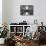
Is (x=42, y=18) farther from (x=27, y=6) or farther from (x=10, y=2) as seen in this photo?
(x=10, y=2)

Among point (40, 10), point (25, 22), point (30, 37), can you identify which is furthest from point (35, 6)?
point (30, 37)

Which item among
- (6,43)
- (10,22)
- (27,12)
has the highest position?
(27,12)

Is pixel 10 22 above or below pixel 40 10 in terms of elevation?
below

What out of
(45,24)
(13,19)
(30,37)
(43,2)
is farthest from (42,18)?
(30,37)

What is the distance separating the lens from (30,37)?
3.66 metres

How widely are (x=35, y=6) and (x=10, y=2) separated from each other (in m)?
1.17

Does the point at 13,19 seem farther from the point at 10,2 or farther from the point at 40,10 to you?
the point at 40,10

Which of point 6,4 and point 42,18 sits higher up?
point 6,4

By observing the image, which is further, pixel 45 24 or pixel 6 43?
pixel 45 24

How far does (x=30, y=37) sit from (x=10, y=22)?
114 inches

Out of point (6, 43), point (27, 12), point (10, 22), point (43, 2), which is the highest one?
point (43, 2)

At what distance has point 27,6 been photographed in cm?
643

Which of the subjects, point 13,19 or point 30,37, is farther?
point 13,19

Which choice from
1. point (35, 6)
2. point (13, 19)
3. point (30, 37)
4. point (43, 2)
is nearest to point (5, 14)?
point (13, 19)
